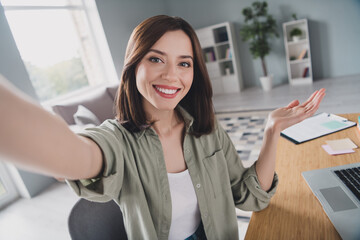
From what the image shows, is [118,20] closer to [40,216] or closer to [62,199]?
[62,199]

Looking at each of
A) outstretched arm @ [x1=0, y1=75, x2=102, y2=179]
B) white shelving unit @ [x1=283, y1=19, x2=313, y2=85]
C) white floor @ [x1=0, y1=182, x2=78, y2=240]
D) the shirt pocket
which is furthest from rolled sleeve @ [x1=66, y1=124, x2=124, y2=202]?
white shelving unit @ [x1=283, y1=19, x2=313, y2=85]

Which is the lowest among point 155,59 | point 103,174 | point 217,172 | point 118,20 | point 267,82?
point 267,82

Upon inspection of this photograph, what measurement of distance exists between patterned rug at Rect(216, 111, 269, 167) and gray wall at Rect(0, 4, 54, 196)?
8.59 ft

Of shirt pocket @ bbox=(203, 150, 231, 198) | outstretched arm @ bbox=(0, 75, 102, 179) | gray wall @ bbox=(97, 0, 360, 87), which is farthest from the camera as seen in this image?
gray wall @ bbox=(97, 0, 360, 87)

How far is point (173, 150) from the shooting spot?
3.17 feet

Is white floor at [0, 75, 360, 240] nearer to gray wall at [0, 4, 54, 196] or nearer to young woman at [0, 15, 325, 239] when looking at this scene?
gray wall at [0, 4, 54, 196]

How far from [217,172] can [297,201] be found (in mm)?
295

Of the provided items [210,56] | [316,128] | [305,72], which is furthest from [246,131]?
[210,56]

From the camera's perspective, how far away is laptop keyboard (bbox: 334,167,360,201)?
81cm

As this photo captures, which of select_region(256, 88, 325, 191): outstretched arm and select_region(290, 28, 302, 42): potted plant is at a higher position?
select_region(290, 28, 302, 42): potted plant

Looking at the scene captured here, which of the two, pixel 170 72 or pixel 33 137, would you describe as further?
pixel 170 72

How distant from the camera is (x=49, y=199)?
2.97 metres

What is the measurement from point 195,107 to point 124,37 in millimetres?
4489

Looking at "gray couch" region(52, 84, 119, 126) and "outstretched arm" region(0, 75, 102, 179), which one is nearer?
"outstretched arm" region(0, 75, 102, 179)
